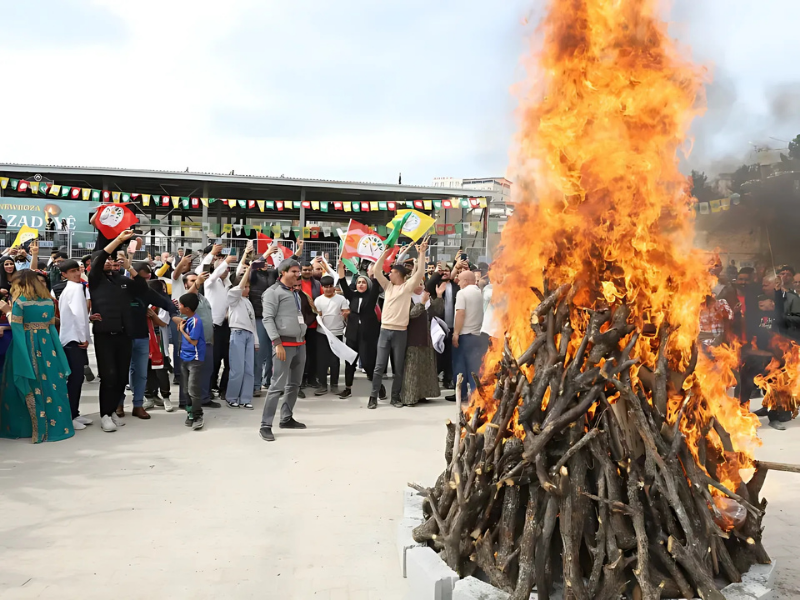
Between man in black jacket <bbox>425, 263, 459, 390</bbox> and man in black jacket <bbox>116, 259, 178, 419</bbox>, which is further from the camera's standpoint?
man in black jacket <bbox>425, 263, 459, 390</bbox>

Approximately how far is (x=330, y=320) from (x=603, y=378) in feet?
22.5

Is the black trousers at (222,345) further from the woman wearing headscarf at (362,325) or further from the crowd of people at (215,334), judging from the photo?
the woman wearing headscarf at (362,325)

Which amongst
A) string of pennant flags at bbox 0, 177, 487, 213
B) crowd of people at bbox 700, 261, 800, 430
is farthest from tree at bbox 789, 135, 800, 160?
string of pennant flags at bbox 0, 177, 487, 213

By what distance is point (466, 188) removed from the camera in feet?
78.2

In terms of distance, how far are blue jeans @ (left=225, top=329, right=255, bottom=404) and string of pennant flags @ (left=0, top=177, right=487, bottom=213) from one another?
44.2 feet

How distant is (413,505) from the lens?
14.2 ft

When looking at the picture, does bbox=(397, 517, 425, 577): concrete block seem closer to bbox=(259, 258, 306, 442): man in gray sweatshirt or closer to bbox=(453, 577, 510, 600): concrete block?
bbox=(453, 577, 510, 600): concrete block

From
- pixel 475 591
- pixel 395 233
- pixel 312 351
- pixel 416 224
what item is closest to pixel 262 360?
pixel 312 351

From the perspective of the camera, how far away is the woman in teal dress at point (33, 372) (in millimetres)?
6504

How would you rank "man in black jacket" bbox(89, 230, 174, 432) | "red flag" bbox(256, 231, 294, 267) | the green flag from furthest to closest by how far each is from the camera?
"red flag" bbox(256, 231, 294, 267) → the green flag → "man in black jacket" bbox(89, 230, 174, 432)

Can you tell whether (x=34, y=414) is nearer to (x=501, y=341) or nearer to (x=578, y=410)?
(x=501, y=341)

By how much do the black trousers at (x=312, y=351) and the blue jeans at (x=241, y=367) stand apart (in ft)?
3.73

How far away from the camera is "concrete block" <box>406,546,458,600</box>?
3.31 m

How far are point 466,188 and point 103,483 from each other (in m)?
19.9
